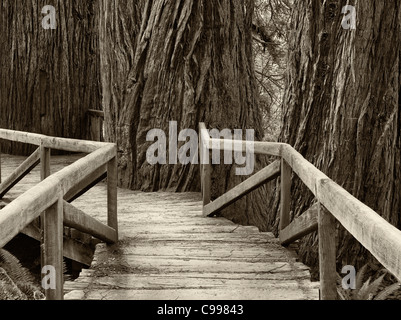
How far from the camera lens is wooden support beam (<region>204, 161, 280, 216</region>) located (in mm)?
5531

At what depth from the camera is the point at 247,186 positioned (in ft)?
19.1

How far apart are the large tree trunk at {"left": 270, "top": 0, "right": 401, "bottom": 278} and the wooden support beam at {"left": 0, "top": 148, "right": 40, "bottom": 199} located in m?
2.74

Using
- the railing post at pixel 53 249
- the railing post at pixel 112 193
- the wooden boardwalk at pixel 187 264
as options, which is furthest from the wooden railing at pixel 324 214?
the railing post at pixel 53 249

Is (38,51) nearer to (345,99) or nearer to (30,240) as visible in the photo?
(30,240)

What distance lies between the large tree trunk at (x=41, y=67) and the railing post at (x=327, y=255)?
25.4 feet

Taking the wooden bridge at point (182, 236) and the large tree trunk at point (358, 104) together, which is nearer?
the wooden bridge at point (182, 236)

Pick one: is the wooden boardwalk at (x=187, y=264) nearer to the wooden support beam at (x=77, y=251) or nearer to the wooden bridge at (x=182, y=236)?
the wooden bridge at (x=182, y=236)

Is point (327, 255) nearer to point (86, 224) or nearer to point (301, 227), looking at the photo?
point (301, 227)

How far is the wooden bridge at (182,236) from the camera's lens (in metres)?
3.14

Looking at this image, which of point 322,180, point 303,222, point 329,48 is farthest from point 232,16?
point 322,180

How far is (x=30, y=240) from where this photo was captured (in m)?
8.27

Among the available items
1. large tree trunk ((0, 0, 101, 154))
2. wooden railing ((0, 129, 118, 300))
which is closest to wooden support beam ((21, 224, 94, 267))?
wooden railing ((0, 129, 118, 300))

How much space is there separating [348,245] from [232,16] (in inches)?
131

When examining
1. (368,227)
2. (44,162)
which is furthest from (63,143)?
(368,227)
